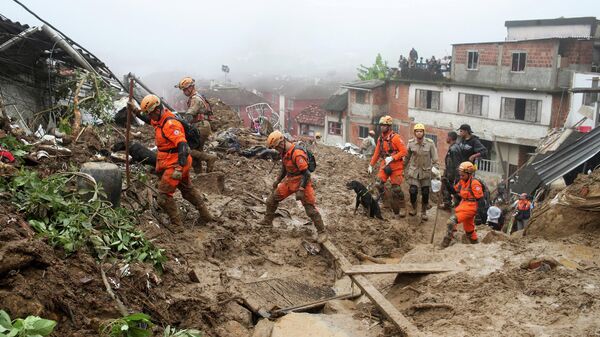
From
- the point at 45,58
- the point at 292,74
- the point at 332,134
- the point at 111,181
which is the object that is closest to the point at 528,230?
the point at 111,181

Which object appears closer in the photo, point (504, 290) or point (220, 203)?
point (504, 290)

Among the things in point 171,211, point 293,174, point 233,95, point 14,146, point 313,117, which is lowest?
point 313,117

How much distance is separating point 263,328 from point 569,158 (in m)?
9.01

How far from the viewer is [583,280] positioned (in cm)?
543

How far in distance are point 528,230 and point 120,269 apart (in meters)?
5.93

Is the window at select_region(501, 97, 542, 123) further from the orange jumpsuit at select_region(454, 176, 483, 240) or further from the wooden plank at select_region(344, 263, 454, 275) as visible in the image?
the wooden plank at select_region(344, 263, 454, 275)

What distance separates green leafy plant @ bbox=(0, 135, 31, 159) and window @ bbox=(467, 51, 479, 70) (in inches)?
1158

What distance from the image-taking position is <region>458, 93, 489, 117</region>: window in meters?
Result: 31.4

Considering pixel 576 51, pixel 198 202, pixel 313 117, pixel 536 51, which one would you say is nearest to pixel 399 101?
pixel 313 117

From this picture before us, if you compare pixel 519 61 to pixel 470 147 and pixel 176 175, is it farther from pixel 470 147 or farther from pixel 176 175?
pixel 176 175

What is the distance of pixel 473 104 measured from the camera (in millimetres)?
31969

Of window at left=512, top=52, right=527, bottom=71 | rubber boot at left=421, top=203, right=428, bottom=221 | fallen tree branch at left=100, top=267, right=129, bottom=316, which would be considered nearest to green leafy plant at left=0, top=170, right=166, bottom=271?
fallen tree branch at left=100, top=267, right=129, bottom=316

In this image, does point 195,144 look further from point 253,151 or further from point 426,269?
point 253,151

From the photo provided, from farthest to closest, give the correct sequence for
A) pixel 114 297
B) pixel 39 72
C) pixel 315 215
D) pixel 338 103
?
pixel 338 103 → pixel 39 72 → pixel 315 215 → pixel 114 297
